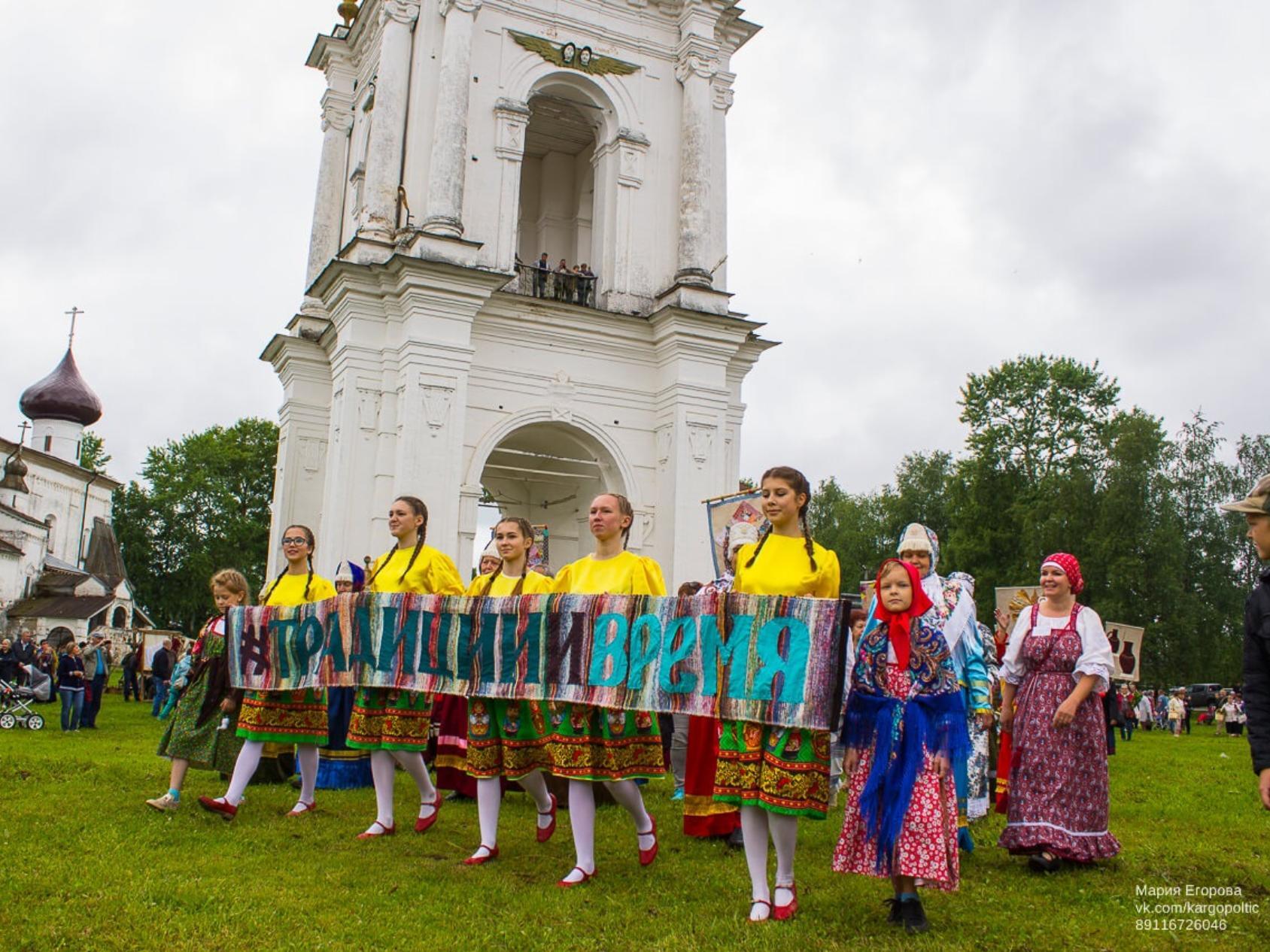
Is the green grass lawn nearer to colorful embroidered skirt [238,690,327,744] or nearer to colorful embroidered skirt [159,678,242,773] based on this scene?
colorful embroidered skirt [159,678,242,773]

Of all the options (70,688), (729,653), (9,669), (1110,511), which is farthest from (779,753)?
(1110,511)

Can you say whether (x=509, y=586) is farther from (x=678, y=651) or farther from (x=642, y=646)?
(x=678, y=651)

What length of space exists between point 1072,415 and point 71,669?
43790 mm

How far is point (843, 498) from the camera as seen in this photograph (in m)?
78.6

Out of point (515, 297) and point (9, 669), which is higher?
point (515, 297)

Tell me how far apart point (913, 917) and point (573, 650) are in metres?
2.37

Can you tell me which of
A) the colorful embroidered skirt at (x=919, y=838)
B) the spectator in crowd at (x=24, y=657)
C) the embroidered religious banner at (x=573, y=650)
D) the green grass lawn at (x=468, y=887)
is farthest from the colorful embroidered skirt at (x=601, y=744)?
the spectator in crowd at (x=24, y=657)

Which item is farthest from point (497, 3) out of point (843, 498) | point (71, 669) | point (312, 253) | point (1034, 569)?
point (843, 498)

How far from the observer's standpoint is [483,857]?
6.46 meters

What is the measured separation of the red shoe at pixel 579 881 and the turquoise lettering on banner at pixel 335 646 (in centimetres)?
235

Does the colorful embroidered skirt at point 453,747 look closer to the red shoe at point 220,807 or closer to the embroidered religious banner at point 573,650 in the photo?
the embroidered religious banner at point 573,650

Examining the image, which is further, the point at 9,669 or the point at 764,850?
the point at 9,669

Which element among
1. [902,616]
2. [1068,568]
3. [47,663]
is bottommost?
[47,663]

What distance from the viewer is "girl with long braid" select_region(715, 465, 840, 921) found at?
5223 millimetres
